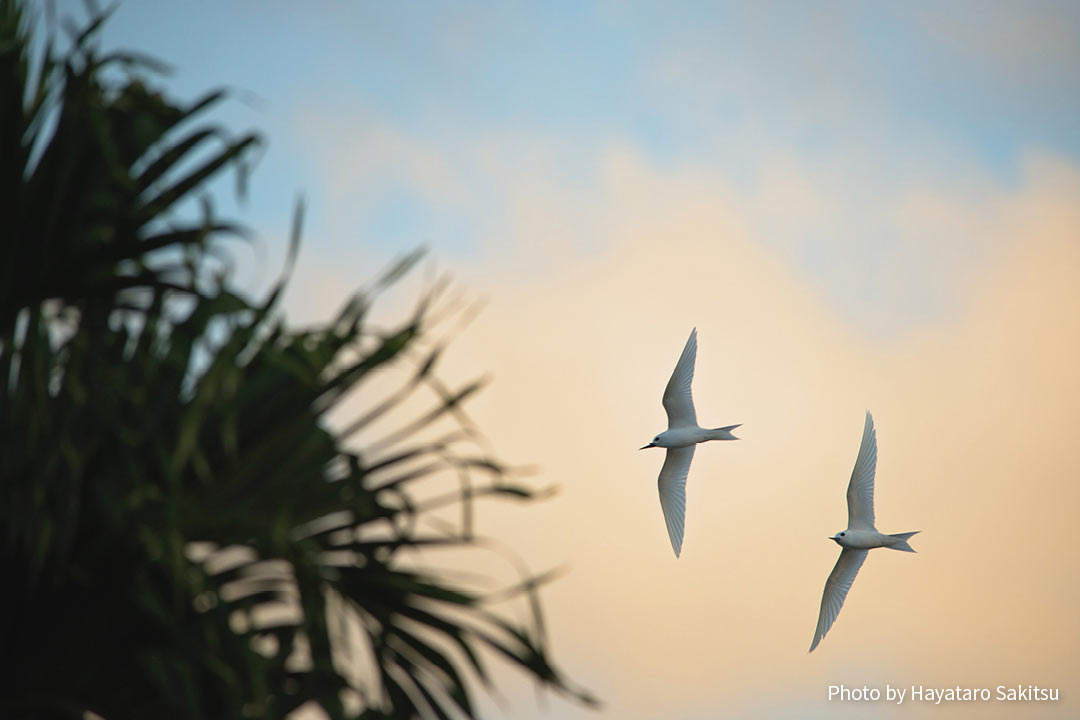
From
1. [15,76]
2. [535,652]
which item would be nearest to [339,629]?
[535,652]

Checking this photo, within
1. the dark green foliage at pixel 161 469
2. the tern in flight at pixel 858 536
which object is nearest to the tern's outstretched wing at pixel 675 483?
the tern in flight at pixel 858 536

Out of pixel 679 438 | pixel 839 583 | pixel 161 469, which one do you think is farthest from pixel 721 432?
pixel 161 469

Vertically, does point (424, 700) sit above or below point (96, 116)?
below

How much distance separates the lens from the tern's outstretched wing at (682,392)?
12.4 metres

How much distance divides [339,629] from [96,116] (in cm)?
165

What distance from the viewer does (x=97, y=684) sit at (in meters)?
3.79

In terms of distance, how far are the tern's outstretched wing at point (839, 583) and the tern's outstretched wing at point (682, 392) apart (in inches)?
86.2

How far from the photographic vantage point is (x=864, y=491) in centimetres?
1271

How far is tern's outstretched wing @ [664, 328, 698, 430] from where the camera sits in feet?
40.7

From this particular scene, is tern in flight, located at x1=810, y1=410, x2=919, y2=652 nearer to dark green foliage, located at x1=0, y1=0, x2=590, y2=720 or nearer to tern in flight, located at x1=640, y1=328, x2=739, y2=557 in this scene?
tern in flight, located at x1=640, y1=328, x2=739, y2=557

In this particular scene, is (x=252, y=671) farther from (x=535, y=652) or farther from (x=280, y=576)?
(x=535, y=652)

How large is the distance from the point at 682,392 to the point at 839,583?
9.01 feet

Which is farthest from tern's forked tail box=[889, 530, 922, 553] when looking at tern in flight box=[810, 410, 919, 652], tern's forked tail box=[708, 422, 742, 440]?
tern's forked tail box=[708, 422, 742, 440]

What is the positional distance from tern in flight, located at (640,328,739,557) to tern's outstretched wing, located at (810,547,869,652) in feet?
5.62
